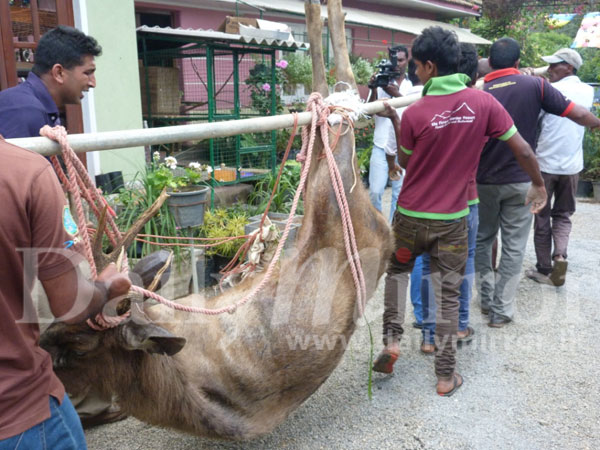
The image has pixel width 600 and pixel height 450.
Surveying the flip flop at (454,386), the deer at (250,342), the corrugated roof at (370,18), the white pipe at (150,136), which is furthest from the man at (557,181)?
the corrugated roof at (370,18)

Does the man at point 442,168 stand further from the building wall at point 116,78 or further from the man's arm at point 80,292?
the building wall at point 116,78

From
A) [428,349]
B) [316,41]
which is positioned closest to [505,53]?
[316,41]

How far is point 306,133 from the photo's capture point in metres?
2.75

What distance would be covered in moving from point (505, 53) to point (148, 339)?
382 centimetres

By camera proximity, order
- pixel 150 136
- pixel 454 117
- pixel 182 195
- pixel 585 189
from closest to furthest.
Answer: pixel 150 136 < pixel 454 117 < pixel 182 195 < pixel 585 189

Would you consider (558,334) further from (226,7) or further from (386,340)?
(226,7)

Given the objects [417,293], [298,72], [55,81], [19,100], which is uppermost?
[298,72]

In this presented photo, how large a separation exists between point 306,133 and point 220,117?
4558 millimetres

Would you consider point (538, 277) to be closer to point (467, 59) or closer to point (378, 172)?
point (378, 172)

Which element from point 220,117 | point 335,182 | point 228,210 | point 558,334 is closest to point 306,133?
point 335,182

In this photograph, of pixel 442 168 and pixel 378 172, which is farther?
pixel 378 172

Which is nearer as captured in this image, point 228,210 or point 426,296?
point 426,296

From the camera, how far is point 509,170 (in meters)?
4.10

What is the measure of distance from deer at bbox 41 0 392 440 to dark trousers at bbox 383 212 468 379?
39cm
